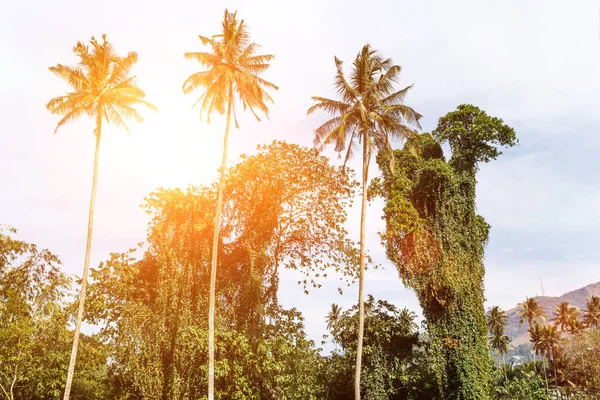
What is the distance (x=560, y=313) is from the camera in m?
77.8

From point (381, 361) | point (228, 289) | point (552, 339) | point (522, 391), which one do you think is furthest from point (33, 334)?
point (552, 339)

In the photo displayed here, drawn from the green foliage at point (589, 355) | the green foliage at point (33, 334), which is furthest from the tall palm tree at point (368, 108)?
the green foliage at point (589, 355)

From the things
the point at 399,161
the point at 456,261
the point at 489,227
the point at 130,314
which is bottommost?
the point at 130,314

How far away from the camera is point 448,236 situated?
3014cm

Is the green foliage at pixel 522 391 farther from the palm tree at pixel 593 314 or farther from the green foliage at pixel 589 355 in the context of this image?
the palm tree at pixel 593 314

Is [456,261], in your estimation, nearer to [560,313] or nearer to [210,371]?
[210,371]

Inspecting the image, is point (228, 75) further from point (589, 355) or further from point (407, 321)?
point (589, 355)

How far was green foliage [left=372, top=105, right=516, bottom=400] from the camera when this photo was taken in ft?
91.8

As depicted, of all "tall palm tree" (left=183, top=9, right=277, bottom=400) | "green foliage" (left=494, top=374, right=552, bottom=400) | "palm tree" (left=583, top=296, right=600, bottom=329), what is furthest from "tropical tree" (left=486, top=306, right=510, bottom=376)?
"tall palm tree" (left=183, top=9, right=277, bottom=400)

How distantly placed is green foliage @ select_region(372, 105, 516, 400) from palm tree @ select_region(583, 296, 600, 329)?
60933mm

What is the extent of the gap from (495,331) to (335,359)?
2485 inches

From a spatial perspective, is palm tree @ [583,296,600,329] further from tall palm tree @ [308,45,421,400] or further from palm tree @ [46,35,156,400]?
palm tree @ [46,35,156,400]

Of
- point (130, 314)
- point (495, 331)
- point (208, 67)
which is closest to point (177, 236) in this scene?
point (130, 314)

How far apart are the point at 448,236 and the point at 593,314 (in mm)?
66464
